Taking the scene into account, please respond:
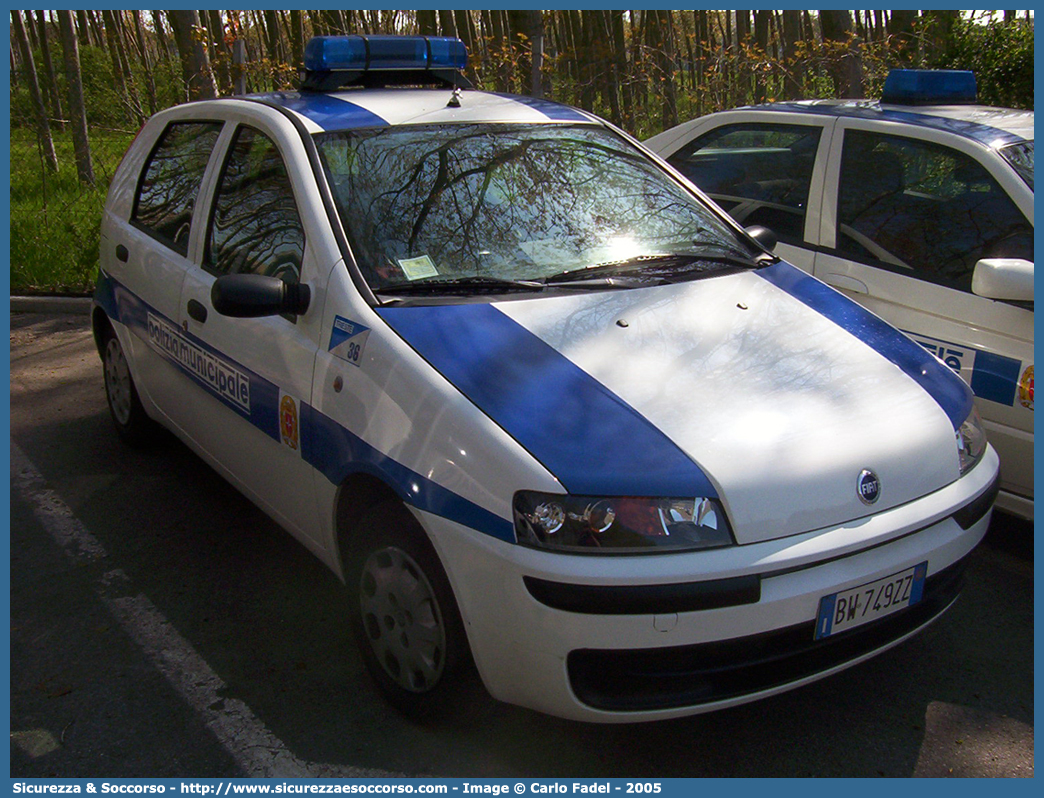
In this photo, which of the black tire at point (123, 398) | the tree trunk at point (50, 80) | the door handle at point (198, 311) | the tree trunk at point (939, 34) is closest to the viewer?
the door handle at point (198, 311)

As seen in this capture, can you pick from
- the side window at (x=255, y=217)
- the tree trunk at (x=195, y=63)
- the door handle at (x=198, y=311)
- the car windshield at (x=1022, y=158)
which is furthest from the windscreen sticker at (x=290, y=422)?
the tree trunk at (x=195, y=63)

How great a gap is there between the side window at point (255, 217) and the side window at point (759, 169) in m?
2.30

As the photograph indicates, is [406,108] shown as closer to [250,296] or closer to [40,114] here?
[250,296]

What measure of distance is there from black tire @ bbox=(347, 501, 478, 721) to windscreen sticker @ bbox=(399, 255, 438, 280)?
2.43ft

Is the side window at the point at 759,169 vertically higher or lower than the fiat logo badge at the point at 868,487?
higher

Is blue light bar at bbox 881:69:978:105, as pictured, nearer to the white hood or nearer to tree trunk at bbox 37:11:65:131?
the white hood

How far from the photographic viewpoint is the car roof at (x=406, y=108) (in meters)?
3.61

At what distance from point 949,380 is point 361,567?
1852 millimetres

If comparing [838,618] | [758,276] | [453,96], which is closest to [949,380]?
[758,276]

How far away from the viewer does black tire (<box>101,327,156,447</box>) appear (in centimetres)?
480

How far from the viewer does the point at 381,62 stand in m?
4.27

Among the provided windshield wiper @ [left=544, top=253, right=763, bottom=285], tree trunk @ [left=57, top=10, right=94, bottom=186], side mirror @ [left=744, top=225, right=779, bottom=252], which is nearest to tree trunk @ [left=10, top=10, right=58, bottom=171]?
tree trunk @ [left=57, top=10, right=94, bottom=186]


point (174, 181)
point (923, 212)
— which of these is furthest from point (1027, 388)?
point (174, 181)

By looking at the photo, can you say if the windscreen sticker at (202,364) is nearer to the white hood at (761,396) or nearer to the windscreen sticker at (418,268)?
the windscreen sticker at (418,268)
